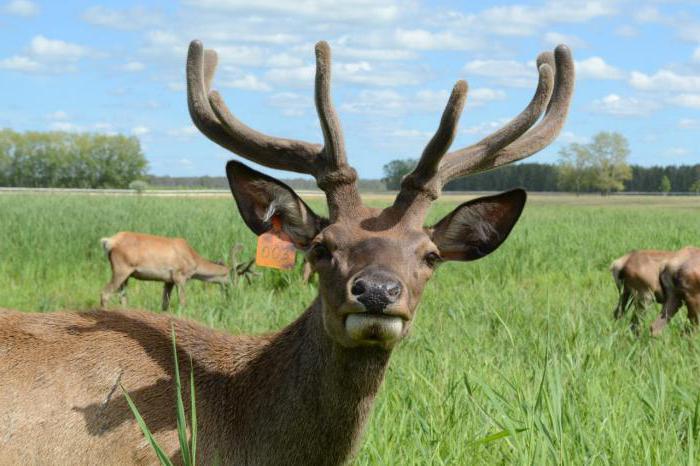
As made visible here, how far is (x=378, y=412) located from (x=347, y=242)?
1516 mm

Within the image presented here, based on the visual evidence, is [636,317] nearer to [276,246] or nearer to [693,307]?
[693,307]

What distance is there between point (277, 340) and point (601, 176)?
113 m

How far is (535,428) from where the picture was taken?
13.8ft

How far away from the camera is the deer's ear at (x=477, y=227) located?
13.5ft

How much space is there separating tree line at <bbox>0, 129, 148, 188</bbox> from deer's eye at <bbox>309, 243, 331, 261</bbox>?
111689 millimetres

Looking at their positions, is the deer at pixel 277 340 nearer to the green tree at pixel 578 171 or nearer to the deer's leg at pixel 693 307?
the deer's leg at pixel 693 307

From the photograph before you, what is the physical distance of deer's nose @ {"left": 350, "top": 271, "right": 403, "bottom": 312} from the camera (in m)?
3.21

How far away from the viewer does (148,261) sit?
12.8 metres

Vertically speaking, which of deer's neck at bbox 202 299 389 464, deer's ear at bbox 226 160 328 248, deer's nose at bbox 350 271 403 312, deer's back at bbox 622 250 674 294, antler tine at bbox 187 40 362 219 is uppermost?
antler tine at bbox 187 40 362 219

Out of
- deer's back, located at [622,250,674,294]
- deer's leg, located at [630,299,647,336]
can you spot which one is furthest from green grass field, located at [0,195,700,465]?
deer's back, located at [622,250,674,294]

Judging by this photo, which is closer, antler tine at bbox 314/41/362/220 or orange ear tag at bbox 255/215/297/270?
antler tine at bbox 314/41/362/220

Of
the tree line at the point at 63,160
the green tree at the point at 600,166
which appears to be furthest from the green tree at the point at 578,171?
the tree line at the point at 63,160

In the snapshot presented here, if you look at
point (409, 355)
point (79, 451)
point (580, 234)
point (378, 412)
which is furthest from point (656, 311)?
point (580, 234)

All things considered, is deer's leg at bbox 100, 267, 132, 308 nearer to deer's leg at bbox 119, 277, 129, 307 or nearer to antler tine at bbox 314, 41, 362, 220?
deer's leg at bbox 119, 277, 129, 307
